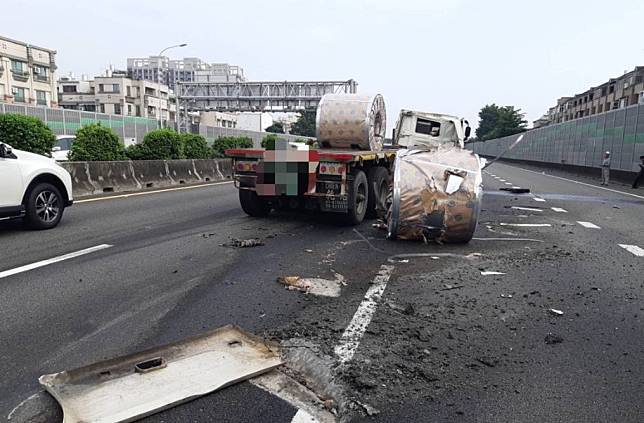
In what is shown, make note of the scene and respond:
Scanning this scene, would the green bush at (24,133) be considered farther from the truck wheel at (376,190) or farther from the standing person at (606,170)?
the standing person at (606,170)

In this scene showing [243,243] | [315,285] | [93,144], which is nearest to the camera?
[315,285]

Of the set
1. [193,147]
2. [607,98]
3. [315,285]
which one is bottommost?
[315,285]

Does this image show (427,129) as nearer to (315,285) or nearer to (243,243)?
(243,243)

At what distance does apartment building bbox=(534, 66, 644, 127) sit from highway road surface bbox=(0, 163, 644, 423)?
53.2 metres

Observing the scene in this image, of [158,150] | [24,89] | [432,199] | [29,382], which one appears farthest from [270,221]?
[24,89]

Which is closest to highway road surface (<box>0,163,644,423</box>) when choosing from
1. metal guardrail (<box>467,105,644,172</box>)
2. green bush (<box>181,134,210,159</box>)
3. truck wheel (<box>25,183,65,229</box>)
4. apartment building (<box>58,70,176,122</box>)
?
truck wheel (<box>25,183,65,229</box>)


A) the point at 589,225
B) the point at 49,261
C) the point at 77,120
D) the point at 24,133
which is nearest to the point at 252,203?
the point at 49,261

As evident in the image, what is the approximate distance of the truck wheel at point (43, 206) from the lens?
8.40m

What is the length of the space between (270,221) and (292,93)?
4762cm

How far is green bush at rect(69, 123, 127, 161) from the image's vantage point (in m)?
16.8

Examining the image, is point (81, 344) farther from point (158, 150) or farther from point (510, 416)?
point (158, 150)

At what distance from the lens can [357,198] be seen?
9.84m

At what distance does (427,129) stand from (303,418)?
43.7ft

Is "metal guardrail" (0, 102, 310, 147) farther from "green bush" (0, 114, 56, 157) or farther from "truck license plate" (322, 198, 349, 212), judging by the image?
"truck license plate" (322, 198, 349, 212)
